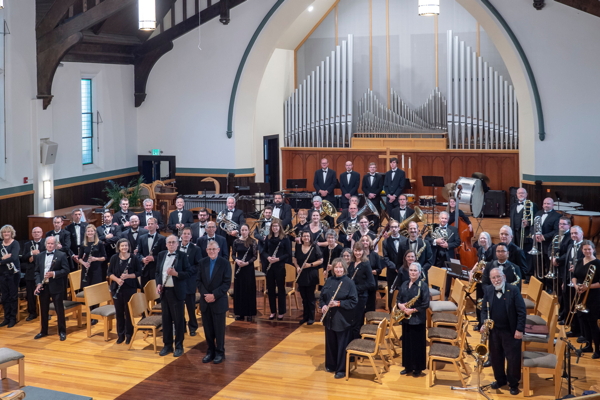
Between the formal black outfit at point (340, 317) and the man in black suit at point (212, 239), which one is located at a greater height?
the man in black suit at point (212, 239)

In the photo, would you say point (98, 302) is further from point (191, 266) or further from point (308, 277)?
point (308, 277)

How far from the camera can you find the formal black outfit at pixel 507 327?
7375 millimetres

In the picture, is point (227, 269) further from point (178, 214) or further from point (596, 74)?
point (596, 74)

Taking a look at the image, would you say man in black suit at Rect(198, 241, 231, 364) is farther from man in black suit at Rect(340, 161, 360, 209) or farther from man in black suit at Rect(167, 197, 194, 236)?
man in black suit at Rect(340, 161, 360, 209)

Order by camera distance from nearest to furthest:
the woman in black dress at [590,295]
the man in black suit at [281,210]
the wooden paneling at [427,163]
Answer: the woman in black dress at [590,295], the man in black suit at [281,210], the wooden paneling at [427,163]

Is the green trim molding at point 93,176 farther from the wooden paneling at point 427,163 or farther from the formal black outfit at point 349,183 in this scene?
the formal black outfit at point 349,183

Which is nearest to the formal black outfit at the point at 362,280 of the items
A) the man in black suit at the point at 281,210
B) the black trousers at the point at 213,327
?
the black trousers at the point at 213,327

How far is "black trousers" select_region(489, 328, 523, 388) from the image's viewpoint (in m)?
7.39

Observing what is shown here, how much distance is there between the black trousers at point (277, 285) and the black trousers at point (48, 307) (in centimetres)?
270

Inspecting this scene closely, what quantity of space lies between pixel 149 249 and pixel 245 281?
137 cm

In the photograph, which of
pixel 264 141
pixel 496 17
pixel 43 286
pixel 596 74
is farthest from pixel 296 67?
pixel 43 286

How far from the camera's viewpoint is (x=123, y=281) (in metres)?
9.05

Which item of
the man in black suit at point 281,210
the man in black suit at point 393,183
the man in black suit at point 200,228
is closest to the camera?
the man in black suit at point 200,228

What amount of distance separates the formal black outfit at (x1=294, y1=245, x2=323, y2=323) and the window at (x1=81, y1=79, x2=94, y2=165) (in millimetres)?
7431
